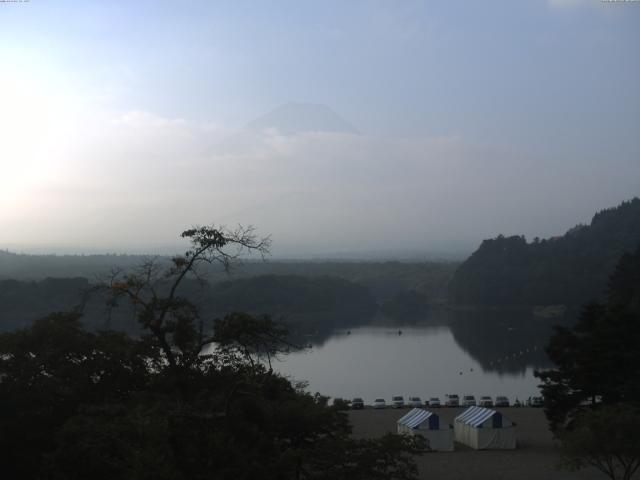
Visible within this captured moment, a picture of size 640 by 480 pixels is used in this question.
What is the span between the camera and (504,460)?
35.6ft

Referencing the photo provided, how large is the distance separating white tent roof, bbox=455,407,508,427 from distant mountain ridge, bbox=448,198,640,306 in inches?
1611

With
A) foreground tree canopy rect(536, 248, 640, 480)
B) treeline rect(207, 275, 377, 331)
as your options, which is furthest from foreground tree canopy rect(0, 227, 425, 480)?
treeline rect(207, 275, 377, 331)

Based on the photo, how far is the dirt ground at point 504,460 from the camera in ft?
32.4

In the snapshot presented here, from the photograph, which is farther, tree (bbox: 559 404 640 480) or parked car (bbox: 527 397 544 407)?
parked car (bbox: 527 397 544 407)

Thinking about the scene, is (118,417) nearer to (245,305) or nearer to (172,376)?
(172,376)

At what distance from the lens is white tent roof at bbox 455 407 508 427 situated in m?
11.7

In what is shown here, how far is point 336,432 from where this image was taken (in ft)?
22.2

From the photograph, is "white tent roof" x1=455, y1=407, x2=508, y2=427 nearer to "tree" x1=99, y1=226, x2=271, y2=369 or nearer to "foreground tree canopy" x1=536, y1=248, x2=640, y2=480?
"foreground tree canopy" x1=536, y1=248, x2=640, y2=480

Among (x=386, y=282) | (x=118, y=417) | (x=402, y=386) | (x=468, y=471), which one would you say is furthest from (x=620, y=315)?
(x=386, y=282)

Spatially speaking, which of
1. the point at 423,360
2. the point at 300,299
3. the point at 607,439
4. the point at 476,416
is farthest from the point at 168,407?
the point at 300,299

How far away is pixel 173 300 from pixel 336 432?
1931 mm

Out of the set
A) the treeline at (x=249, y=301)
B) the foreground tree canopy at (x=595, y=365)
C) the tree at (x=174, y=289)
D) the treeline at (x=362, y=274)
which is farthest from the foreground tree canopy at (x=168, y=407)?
the treeline at (x=362, y=274)

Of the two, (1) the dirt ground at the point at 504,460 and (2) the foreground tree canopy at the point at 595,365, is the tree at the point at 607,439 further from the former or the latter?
(2) the foreground tree canopy at the point at 595,365

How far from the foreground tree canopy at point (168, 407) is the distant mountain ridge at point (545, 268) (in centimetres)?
4750
